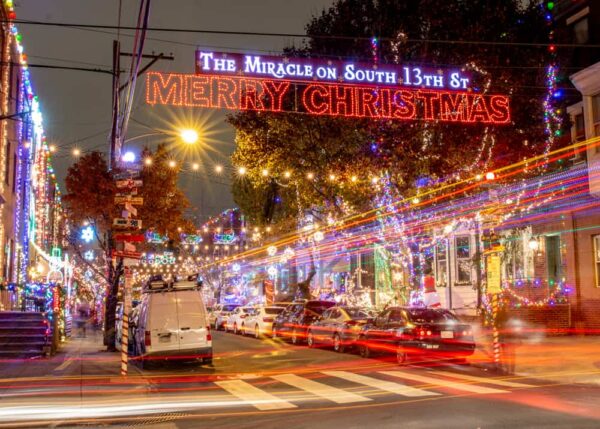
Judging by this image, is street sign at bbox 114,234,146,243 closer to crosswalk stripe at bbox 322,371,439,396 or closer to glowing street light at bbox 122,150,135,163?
crosswalk stripe at bbox 322,371,439,396

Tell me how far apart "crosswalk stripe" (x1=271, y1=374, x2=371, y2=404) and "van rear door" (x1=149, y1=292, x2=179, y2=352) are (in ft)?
11.5

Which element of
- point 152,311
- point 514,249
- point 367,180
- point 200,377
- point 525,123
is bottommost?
point 200,377

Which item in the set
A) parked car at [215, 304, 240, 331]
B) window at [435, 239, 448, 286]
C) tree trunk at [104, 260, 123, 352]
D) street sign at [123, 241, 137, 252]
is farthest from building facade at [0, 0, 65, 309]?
window at [435, 239, 448, 286]

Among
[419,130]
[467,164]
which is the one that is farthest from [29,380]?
[467,164]

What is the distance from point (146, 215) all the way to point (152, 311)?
623cm

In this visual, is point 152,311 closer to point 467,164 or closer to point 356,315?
point 356,315

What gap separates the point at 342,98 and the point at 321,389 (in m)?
7.44

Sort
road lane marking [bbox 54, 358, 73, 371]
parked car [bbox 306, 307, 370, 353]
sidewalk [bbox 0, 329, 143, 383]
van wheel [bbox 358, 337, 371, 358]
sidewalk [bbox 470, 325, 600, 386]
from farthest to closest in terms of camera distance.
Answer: parked car [bbox 306, 307, 370, 353], van wheel [bbox 358, 337, 371, 358], road lane marking [bbox 54, 358, 73, 371], sidewalk [bbox 0, 329, 143, 383], sidewalk [bbox 470, 325, 600, 386]

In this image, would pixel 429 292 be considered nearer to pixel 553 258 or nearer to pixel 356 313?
pixel 356 313

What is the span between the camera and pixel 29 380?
14.1m

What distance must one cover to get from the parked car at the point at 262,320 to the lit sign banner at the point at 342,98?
38.1 feet

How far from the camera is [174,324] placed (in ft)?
57.6

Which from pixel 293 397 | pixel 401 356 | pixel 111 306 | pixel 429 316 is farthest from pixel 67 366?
pixel 429 316

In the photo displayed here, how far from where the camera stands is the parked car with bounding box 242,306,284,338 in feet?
93.0
